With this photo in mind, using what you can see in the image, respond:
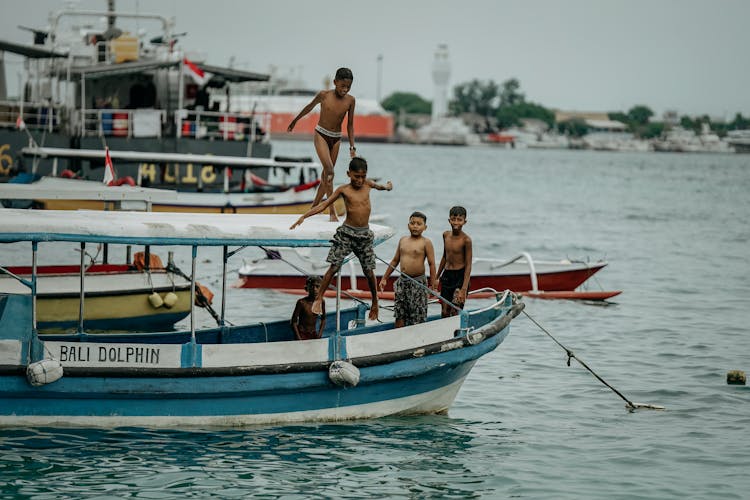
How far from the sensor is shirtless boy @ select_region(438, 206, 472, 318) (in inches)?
524

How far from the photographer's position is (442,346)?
12422 mm

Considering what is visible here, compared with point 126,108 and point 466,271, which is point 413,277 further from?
point 126,108

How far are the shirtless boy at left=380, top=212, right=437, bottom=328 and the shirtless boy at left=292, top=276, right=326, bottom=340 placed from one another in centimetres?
73

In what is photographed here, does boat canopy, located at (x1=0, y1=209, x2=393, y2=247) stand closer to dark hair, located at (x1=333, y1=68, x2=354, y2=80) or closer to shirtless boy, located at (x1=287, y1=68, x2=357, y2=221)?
shirtless boy, located at (x1=287, y1=68, x2=357, y2=221)

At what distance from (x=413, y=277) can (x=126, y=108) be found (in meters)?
26.5

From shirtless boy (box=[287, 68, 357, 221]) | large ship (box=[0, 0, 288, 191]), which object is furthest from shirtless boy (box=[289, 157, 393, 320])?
large ship (box=[0, 0, 288, 191])

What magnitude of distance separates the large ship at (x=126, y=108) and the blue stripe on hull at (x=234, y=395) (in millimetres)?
19068

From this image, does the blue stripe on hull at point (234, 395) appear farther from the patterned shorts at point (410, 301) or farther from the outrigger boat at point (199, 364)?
the patterned shorts at point (410, 301)

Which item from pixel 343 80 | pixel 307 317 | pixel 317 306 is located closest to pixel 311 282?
pixel 307 317

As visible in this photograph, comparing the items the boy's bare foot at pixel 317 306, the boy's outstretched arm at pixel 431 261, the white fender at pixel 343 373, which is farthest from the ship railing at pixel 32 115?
the white fender at pixel 343 373

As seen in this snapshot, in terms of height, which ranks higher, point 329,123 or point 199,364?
point 329,123

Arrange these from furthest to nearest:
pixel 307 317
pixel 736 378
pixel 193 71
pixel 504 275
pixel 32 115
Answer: pixel 32 115
pixel 193 71
pixel 504 275
pixel 736 378
pixel 307 317

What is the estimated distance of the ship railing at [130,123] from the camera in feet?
113

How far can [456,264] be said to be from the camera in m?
13.6
